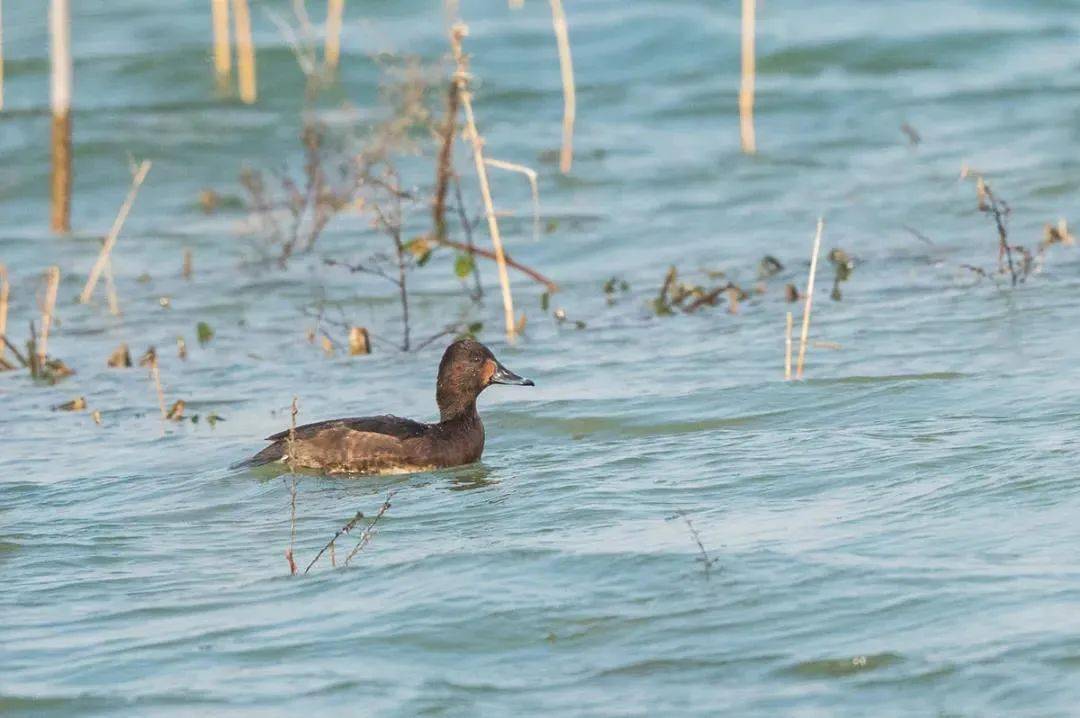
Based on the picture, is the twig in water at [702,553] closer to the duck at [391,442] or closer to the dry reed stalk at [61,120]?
the duck at [391,442]

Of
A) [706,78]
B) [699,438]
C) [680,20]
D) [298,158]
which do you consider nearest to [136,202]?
[298,158]

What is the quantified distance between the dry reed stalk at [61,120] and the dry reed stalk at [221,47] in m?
4.54

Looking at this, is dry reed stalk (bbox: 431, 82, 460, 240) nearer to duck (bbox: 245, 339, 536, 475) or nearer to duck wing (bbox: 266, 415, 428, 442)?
duck (bbox: 245, 339, 536, 475)

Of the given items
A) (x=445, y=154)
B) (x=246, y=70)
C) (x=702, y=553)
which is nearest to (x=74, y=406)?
(x=445, y=154)

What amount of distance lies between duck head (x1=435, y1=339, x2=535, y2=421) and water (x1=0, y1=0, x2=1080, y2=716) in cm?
34

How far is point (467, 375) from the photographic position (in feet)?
33.6

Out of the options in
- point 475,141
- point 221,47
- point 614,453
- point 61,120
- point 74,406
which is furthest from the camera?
point 221,47

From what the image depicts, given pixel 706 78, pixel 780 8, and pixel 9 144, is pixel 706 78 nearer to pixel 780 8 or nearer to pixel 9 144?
pixel 780 8

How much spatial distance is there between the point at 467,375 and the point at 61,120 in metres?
6.84

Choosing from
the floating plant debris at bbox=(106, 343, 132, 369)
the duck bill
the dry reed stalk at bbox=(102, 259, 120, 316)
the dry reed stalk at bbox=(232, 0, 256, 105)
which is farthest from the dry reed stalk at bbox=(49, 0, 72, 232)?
the duck bill

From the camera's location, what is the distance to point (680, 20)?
82.9 feet

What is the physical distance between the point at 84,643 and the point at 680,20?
758 inches

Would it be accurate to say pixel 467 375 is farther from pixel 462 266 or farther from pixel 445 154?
pixel 445 154

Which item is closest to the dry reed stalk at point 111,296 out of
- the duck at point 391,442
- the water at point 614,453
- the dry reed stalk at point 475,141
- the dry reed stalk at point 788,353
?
the water at point 614,453
